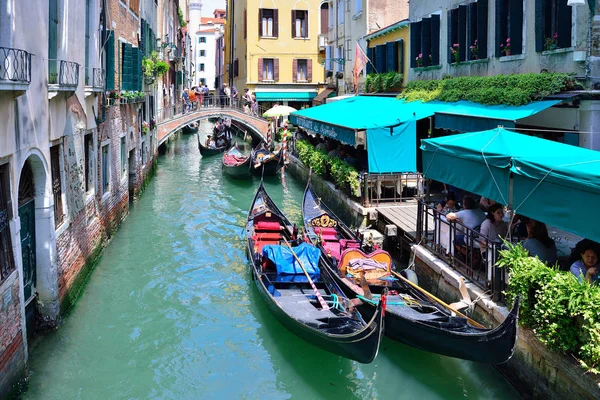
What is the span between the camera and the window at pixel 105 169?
37.0ft

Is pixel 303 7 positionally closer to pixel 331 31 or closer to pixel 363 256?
pixel 331 31

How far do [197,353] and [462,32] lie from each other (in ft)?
25.9

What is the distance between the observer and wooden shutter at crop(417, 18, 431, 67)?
13.8 metres

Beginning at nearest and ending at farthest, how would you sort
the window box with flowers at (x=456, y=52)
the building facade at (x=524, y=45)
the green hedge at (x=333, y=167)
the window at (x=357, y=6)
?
the building facade at (x=524, y=45) < the green hedge at (x=333, y=167) < the window box with flowers at (x=456, y=52) < the window at (x=357, y=6)

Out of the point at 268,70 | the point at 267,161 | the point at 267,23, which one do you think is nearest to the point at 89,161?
the point at 267,161

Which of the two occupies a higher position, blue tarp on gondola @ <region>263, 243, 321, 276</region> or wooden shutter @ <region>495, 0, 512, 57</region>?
wooden shutter @ <region>495, 0, 512, 57</region>

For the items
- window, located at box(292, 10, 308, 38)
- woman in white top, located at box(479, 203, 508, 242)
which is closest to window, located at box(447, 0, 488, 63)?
woman in white top, located at box(479, 203, 508, 242)

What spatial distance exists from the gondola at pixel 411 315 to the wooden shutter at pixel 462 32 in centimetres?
437

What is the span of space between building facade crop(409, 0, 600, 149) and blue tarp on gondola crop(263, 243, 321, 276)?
3.64 m

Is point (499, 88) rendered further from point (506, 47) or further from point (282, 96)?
point (282, 96)

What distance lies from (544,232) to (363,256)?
2.42 metres

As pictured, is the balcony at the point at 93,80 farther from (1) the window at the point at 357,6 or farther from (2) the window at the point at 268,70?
(2) the window at the point at 268,70

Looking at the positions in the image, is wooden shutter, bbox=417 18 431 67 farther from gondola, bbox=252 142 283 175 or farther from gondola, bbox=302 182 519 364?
gondola, bbox=252 142 283 175

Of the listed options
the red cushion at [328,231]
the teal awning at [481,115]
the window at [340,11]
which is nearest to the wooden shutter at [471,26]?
the teal awning at [481,115]
